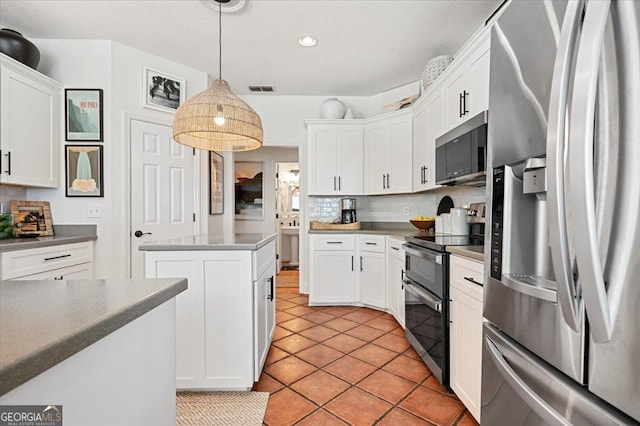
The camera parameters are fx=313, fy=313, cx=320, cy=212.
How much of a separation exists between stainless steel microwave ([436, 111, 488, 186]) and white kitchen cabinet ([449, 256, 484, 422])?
26.2 inches

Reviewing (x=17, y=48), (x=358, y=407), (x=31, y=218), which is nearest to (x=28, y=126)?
(x=17, y=48)

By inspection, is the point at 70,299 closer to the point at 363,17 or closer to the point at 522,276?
the point at 522,276

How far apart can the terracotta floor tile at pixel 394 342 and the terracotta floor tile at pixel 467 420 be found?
81 cm

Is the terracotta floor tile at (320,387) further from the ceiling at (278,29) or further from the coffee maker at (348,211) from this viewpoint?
the ceiling at (278,29)

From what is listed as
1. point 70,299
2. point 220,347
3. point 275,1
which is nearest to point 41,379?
point 70,299

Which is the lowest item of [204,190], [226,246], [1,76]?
[226,246]

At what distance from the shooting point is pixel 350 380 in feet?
6.79

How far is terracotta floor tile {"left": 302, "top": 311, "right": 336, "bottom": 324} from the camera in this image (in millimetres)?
3248

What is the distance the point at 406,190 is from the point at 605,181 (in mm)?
2922

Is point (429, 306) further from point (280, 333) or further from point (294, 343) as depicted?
point (280, 333)

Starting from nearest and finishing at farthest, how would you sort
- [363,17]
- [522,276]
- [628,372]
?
1. [628,372]
2. [522,276]
3. [363,17]

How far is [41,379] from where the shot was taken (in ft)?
1.57

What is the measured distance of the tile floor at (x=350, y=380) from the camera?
171 cm

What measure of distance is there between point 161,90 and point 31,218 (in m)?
1.68
